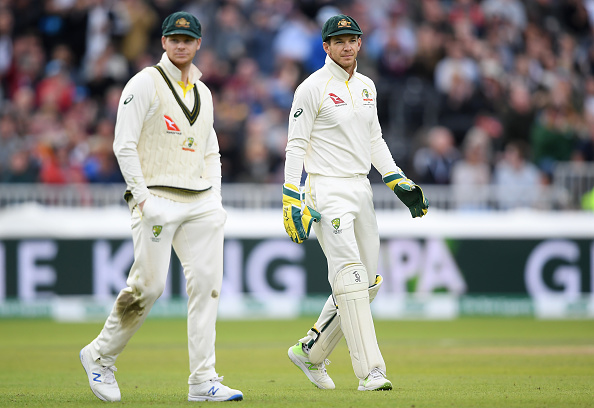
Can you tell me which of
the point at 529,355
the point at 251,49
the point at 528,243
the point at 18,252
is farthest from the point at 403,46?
the point at 529,355

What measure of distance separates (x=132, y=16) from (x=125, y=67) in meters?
1.04

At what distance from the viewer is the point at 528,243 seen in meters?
14.1

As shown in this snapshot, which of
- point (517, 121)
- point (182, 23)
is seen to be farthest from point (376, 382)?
point (517, 121)

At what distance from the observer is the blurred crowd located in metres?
14.8

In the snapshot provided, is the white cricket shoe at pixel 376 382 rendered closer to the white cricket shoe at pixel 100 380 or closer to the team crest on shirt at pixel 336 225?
the team crest on shirt at pixel 336 225

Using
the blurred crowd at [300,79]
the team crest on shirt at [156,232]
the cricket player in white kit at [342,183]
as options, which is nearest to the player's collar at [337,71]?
the cricket player in white kit at [342,183]

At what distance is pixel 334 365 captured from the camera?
9.16m

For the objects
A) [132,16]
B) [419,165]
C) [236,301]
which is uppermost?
[132,16]

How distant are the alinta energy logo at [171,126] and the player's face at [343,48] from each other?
129cm

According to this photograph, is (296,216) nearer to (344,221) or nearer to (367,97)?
(344,221)

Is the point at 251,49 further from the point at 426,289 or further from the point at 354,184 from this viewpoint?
the point at 354,184

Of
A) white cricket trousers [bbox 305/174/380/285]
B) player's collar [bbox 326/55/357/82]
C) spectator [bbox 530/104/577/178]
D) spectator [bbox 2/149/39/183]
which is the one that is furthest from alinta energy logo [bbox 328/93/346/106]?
spectator [bbox 530/104/577/178]

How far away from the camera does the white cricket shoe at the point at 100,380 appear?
625 cm

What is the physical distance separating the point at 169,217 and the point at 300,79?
10340 mm
